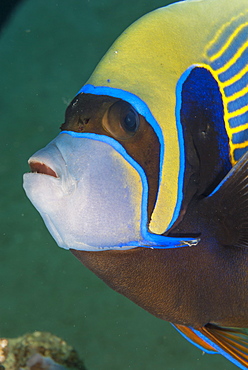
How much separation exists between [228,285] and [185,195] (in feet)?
1.20

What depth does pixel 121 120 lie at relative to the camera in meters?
0.93

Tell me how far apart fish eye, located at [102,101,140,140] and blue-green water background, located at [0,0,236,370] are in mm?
3016

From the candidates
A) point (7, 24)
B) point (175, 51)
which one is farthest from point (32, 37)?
point (175, 51)

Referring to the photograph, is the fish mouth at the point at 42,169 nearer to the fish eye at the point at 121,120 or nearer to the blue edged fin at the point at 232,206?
the fish eye at the point at 121,120

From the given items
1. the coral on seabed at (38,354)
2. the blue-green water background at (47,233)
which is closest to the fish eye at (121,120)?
the coral on seabed at (38,354)

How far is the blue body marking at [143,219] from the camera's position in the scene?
925 mm

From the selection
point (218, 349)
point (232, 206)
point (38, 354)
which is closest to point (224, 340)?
point (218, 349)

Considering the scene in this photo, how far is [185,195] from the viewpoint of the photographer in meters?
1.01

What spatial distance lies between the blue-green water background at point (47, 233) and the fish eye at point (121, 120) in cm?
302

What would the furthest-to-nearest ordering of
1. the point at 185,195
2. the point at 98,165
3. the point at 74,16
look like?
the point at 74,16, the point at 185,195, the point at 98,165

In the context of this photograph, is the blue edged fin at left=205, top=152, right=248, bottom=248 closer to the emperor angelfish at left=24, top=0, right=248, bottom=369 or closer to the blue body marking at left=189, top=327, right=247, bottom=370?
the emperor angelfish at left=24, top=0, right=248, bottom=369

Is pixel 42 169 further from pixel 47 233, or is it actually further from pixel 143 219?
pixel 47 233

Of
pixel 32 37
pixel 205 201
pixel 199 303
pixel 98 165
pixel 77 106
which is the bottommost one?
pixel 199 303

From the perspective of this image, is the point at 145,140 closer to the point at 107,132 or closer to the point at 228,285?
the point at 107,132
